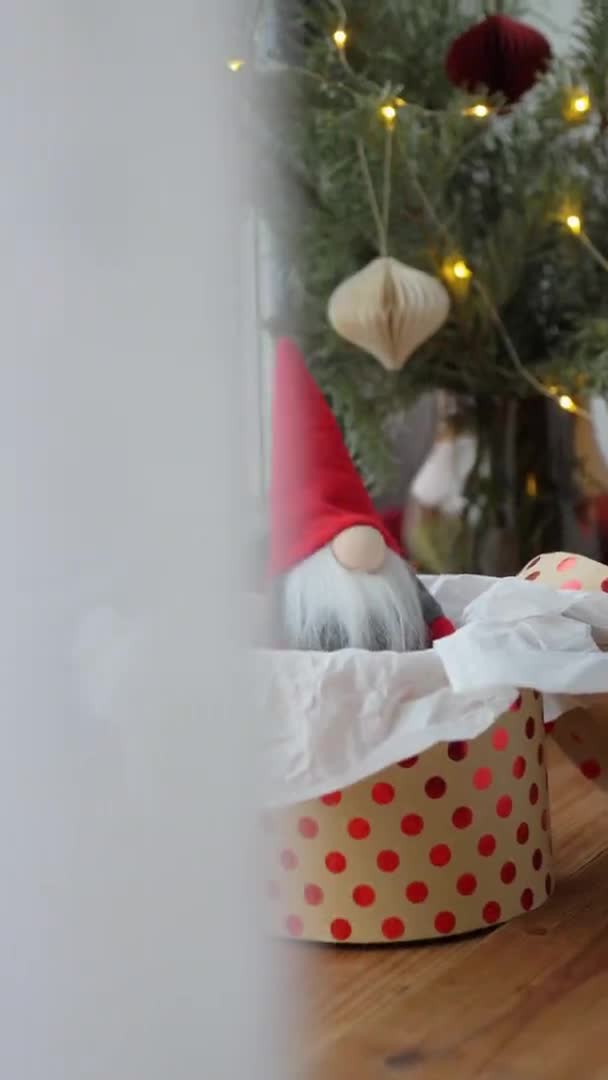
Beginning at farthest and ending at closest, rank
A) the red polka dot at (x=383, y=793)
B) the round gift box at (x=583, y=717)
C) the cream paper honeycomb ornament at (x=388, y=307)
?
the cream paper honeycomb ornament at (x=388, y=307) → the round gift box at (x=583, y=717) → the red polka dot at (x=383, y=793)

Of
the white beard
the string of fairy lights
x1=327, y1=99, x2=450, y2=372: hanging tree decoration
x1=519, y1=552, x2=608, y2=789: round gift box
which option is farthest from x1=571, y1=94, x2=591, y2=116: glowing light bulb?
the white beard

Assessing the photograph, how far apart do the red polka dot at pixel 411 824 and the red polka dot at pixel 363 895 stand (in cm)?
4

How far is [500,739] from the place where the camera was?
0.74 m

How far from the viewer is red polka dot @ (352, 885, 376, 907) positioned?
2.37ft

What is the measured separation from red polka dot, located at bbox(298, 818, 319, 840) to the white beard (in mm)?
101

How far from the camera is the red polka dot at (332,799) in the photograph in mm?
712

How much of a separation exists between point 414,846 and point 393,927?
5 cm

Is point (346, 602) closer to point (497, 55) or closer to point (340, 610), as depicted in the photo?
point (340, 610)

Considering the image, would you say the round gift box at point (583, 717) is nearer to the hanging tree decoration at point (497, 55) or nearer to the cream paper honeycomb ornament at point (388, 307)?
the cream paper honeycomb ornament at point (388, 307)

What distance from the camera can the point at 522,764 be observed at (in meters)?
0.76

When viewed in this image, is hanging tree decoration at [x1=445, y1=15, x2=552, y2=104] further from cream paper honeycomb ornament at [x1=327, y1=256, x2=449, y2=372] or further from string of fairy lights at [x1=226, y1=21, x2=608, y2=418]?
cream paper honeycomb ornament at [x1=327, y1=256, x2=449, y2=372]

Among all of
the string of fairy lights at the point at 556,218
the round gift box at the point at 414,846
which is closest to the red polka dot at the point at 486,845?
the round gift box at the point at 414,846

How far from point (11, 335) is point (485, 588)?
0.66 m

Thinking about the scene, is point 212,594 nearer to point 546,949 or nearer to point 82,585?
point 82,585
